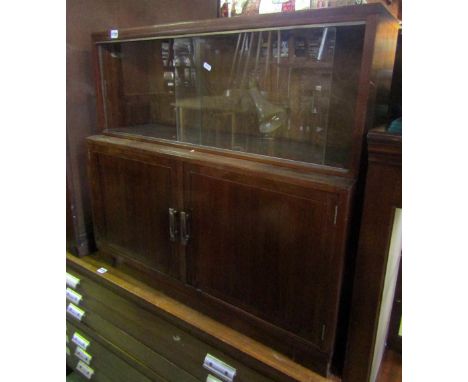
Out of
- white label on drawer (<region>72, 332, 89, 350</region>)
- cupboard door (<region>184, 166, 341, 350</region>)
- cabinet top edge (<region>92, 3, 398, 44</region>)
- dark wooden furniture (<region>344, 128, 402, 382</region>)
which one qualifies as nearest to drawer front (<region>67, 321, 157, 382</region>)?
white label on drawer (<region>72, 332, 89, 350</region>)

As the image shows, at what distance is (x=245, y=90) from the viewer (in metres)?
1.21

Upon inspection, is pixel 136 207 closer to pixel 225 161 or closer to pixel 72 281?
pixel 225 161

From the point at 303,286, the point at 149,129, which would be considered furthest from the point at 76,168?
the point at 303,286

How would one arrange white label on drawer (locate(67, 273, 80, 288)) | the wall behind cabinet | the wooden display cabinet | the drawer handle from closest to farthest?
1. the wooden display cabinet
2. the drawer handle
3. the wall behind cabinet
4. white label on drawer (locate(67, 273, 80, 288))

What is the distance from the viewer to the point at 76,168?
4.64 feet

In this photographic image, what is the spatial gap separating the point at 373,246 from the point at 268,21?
1.92 ft

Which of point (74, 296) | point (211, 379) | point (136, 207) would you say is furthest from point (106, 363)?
point (136, 207)

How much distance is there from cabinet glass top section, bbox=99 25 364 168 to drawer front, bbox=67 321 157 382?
94 centimetres

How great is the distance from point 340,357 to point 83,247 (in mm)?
1141

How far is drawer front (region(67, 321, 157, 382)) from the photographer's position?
1398 millimetres

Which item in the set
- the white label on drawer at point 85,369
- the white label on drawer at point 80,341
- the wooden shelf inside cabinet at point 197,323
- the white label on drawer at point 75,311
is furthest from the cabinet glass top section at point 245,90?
the white label on drawer at point 85,369

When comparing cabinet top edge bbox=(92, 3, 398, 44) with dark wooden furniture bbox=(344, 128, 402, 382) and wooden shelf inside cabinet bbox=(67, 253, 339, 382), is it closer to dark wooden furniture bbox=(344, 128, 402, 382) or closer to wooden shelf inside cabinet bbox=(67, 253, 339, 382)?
dark wooden furniture bbox=(344, 128, 402, 382)

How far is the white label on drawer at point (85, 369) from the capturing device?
1584mm

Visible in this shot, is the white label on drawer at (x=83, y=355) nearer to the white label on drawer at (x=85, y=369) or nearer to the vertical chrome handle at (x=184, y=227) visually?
the white label on drawer at (x=85, y=369)
